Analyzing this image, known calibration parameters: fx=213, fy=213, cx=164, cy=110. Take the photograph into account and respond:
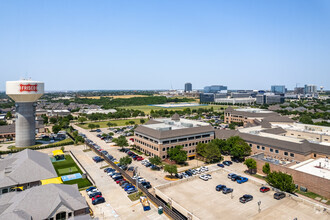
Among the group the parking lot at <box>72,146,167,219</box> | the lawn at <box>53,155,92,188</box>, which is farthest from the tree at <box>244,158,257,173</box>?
the lawn at <box>53,155,92,188</box>

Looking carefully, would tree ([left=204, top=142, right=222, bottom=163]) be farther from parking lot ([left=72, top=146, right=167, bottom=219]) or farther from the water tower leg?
the water tower leg

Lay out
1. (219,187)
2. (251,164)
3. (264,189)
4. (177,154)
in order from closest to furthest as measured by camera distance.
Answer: (264,189) → (219,187) → (251,164) → (177,154)

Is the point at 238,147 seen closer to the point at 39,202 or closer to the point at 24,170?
the point at 39,202

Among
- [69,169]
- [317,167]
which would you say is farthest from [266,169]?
[69,169]

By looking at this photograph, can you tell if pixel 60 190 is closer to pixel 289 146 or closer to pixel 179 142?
pixel 179 142

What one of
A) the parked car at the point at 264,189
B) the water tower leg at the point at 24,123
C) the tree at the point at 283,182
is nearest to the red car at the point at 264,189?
the parked car at the point at 264,189
